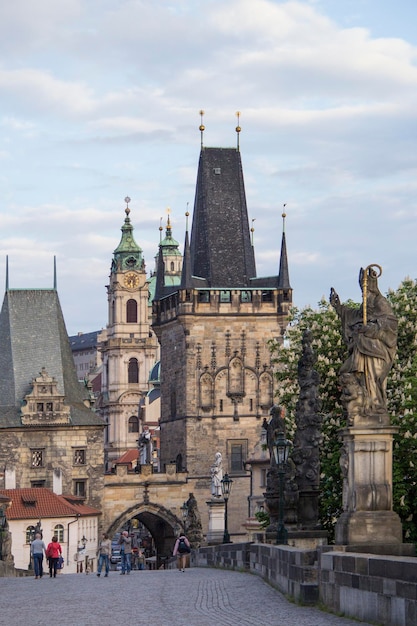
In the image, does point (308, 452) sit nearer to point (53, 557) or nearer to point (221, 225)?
point (53, 557)

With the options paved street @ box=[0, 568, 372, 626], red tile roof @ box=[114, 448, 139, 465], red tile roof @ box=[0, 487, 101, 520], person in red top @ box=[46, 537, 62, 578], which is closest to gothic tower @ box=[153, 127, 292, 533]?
red tile roof @ box=[0, 487, 101, 520]

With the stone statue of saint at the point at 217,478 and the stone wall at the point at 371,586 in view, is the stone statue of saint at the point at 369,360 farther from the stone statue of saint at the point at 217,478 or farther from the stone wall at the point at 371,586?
the stone statue of saint at the point at 217,478

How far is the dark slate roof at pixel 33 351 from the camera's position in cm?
10131

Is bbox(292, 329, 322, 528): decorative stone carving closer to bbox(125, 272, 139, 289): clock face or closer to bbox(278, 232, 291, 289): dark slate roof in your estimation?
bbox(278, 232, 291, 289): dark slate roof

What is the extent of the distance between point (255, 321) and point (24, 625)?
8518cm

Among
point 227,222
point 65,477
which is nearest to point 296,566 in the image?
point 65,477

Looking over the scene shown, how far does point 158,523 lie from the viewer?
10619 cm

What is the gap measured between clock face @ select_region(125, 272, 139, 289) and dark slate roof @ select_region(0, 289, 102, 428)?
8695 centimetres

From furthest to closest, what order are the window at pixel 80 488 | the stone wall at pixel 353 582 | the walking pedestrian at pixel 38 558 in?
the window at pixel 80 488
the walking pedestrian at pixel 38 558
the stone wall at pixel 353 582

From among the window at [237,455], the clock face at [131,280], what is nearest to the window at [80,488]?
the window at [237,455]

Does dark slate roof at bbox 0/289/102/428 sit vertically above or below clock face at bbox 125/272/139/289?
below

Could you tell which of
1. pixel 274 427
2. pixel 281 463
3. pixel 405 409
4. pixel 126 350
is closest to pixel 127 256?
pixel 126 350

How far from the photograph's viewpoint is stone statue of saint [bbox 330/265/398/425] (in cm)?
2216

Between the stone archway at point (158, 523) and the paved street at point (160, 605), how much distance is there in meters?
68.2
